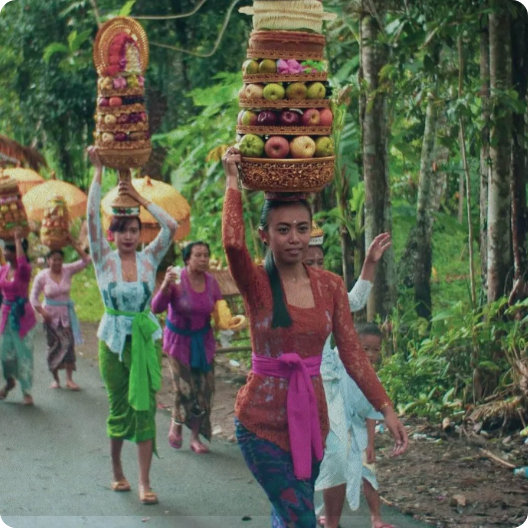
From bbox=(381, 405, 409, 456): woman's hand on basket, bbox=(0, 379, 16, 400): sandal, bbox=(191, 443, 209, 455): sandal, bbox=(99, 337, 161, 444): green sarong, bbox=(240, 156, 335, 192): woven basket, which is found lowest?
bbox=(0, 379, 16, 400): sandal

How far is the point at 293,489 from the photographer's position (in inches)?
182

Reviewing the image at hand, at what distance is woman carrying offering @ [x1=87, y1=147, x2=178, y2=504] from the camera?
7.03 m

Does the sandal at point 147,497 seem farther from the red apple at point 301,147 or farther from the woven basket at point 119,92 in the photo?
the red apple at point 301,147

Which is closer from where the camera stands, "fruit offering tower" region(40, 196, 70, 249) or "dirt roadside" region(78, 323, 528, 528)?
"dirt roadside" region(78, 323, 528, 528)

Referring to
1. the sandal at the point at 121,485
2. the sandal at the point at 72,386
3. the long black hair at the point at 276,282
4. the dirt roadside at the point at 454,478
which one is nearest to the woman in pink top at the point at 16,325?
the sandal at the point at 72,386

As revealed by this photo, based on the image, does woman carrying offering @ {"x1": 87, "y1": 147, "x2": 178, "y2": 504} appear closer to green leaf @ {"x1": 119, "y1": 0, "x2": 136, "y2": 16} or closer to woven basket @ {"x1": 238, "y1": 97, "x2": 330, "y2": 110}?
woven basket @ {"x1": 238, "y1": 97, "x2": 330, "y2": 110}

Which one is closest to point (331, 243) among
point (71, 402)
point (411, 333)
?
point (411, 333)

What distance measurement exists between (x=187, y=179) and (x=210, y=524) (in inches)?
298

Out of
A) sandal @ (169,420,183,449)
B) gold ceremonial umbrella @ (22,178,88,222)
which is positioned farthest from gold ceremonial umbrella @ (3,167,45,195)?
sandal @ (169,420,183,449)

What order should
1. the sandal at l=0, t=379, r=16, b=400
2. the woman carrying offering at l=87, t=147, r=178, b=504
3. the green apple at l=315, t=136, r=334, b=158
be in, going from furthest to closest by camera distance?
the sandal at l=0, t=379, r=16, b=400 < the woman carrying offering at l=87, t=147, r=178, b=504 < the green apple at l=315, t=136, r=334, b=158

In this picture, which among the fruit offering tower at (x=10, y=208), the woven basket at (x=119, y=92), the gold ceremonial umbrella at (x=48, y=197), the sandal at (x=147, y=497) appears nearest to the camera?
the sandal at (x=147, y=497)

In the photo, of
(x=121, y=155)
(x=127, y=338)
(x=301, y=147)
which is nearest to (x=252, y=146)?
(x=301, y=147)

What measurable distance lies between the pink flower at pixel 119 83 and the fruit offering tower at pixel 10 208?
250cm

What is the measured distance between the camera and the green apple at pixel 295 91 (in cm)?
471
